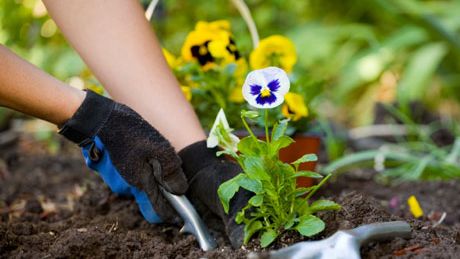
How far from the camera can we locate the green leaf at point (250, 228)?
1.21m

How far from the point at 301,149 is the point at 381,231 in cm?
63

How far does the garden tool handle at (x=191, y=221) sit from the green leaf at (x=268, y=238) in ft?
0.51

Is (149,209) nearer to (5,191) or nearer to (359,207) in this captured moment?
(359,207)

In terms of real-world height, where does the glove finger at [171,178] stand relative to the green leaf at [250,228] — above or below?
above

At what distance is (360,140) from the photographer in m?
2.82

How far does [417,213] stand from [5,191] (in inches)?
51.9

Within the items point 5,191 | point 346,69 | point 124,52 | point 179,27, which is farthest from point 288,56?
point 179,27

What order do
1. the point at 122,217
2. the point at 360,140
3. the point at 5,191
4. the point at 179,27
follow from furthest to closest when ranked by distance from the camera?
the point at 179,27 → the point at 360,140 → the point at 5,191 → the point at 122,217

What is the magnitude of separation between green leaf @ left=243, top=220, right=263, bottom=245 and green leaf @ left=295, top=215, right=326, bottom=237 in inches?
3.2

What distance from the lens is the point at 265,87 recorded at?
1.14 metres

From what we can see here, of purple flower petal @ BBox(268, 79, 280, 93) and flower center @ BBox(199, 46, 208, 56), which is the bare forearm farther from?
flower center @ BBox(199, 46, 208, 56)

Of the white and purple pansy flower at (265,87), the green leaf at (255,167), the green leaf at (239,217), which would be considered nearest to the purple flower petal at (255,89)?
the white and purple pansy flower at (265,87)

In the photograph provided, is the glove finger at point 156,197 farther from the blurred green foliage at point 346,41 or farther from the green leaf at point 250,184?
the blurred green foliage at point 346,41

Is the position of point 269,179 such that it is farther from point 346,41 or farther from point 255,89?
point 346,41
